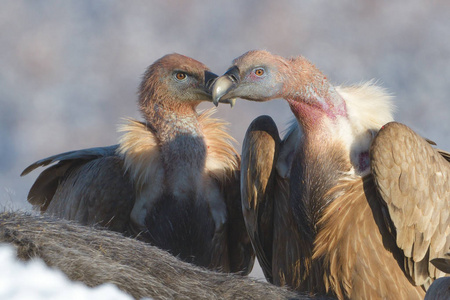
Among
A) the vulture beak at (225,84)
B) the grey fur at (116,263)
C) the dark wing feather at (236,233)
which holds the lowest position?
the grey fur at (116,263)

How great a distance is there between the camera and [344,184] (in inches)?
219

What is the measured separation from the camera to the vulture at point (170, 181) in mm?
6348

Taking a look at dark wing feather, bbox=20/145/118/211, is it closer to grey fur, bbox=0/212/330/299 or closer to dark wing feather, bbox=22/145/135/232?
dark wing feather, bbox=22/145/135/232

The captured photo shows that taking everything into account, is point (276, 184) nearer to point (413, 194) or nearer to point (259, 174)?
point (259, 174)

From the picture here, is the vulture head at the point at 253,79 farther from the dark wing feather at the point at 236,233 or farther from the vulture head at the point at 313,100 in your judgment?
the dark wing feather at the point at 236,233

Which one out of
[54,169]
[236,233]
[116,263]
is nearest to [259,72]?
[236,233]

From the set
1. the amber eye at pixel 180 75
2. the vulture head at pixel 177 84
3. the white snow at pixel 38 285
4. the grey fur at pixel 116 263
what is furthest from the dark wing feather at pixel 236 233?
the white snow at pixel 38 285

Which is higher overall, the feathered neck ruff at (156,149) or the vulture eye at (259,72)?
the vulture eye at (259,72)

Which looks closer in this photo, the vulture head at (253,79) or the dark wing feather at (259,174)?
the vulture head at (253,79)

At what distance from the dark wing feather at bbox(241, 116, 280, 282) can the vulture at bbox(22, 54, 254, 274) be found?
0.46 metres

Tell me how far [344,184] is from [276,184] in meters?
0.67

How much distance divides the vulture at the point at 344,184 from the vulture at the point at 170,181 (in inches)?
25.3

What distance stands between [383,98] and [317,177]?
0.85 metres

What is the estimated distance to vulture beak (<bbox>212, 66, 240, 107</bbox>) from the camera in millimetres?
5266
